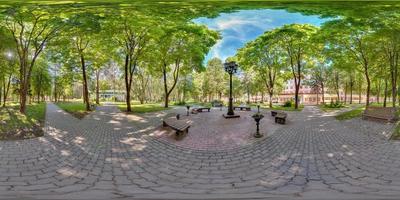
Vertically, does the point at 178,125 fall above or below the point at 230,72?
below

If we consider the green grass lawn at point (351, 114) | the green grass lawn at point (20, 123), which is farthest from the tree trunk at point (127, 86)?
the green grass lawn at point (351, 114)

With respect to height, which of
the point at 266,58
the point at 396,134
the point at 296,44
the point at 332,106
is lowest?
the point at 396,134

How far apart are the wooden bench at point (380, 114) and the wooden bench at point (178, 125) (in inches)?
71.2

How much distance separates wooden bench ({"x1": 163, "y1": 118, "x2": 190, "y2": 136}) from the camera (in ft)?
6.84

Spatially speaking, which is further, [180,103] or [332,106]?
[180,103]

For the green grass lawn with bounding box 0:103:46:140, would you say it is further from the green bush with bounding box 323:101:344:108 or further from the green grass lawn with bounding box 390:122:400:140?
the green grass lawn with bounding box 390:122:400:140

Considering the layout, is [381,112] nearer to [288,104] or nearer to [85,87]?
[288,104]

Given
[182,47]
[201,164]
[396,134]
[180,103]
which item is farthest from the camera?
[180,103]

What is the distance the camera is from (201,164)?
1.80 meters

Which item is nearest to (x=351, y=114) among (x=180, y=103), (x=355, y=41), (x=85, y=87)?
(x=355, y=41)

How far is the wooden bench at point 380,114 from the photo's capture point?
7.41ft

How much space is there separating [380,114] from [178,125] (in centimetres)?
204

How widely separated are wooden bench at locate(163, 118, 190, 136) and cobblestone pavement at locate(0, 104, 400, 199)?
0.44 feet

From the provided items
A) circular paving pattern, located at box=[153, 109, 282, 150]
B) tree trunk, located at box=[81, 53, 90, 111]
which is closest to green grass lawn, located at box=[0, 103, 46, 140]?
tree trunk, located at box=[81, 53, 90, 111]
